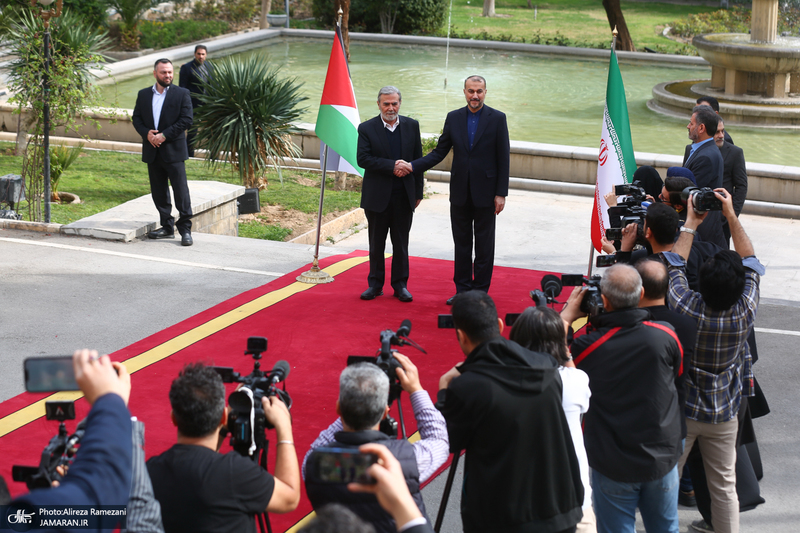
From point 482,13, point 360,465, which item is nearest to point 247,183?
Result: point 360,465

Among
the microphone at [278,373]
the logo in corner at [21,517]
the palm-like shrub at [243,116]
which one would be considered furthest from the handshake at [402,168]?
the logo in corner at [21,517]

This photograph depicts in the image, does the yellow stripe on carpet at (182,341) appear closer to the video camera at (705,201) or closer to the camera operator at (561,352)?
the camera operator at (561,352)

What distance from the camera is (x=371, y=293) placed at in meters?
7.94

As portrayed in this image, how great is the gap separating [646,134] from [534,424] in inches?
604

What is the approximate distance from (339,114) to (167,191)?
96.3 inches

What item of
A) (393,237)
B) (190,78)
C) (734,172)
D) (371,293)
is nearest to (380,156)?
(393,237)

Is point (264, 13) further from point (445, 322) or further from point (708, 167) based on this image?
point (445, 322)

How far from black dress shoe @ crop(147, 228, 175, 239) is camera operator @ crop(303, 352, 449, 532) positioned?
676 cm

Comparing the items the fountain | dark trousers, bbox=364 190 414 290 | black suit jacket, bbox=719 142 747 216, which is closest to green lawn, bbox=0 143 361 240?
dark trousers, bbox=364 190 414 290

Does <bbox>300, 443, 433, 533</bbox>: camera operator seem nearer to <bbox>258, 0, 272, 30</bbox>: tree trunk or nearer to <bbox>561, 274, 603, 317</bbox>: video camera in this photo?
<bbox>561, 274, 603, 317</bbox>: video camera

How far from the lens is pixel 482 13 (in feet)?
134

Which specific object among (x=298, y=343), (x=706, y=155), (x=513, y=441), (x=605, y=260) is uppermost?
(x=706, y=155)

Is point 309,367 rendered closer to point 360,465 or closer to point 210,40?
point 360,465

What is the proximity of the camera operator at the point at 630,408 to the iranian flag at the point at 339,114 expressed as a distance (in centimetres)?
474
